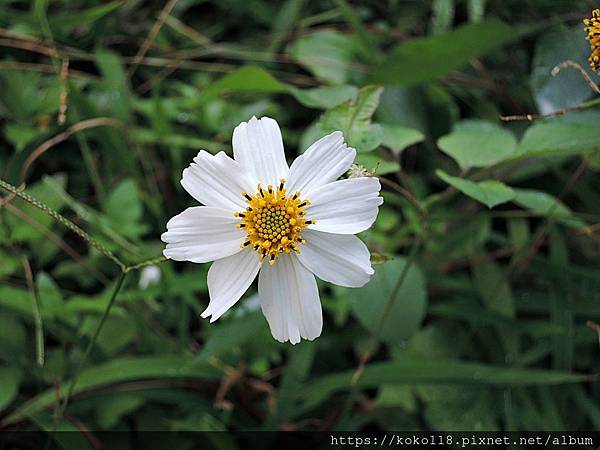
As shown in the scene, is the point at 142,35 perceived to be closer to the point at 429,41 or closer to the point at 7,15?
the point at 7,15

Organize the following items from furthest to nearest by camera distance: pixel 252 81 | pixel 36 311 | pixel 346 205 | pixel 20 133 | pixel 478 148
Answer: pixel 20 133, pixel 252 81, pixel 36 311, pixel 478 148, pixel 346 205

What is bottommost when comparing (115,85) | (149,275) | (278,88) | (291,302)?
(291,302)

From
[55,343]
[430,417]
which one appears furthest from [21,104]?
[430,417]

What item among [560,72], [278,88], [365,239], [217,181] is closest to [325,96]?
[278,88]

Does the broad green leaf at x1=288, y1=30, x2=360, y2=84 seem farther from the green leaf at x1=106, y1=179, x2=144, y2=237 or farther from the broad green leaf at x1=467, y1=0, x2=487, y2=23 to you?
the green leaf at x1=106, y1=179, x2=144, y2=237

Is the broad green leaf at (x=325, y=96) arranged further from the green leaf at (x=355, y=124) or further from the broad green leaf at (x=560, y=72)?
the broad green leaf at (x=560, y=72)

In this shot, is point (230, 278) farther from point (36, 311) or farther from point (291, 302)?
point (36, 311)
